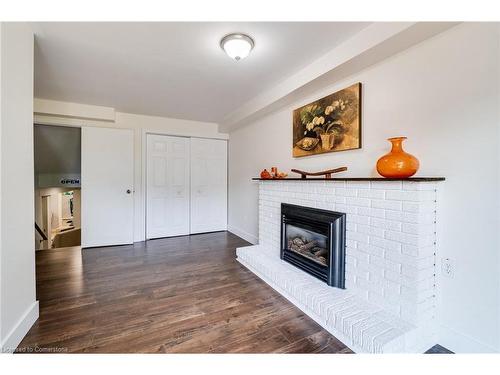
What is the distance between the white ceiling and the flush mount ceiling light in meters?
0.05

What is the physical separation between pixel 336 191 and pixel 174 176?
3203mm

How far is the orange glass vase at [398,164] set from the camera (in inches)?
59.3

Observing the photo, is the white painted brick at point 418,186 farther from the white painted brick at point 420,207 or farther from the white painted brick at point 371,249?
the white painted brick at point 371,249

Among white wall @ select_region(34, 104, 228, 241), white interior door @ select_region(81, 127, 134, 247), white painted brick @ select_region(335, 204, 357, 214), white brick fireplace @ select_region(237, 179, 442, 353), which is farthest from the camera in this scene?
white interior door @ select_region(81, 127, 134, 247)

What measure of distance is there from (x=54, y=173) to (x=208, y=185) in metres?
3.51

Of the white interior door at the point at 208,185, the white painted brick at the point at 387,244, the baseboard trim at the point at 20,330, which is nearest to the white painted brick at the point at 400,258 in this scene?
the white painted brick at the point at 387,244

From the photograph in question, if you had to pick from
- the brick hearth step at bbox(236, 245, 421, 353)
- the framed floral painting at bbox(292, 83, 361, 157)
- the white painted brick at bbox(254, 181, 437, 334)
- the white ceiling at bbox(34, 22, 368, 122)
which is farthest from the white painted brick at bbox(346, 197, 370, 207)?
the white ceiling at bbox(34, 22, 368, 122)

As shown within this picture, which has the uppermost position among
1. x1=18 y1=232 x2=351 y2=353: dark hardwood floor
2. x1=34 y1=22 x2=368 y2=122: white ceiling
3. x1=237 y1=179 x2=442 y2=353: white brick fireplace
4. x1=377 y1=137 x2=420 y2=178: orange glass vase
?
x1=34 y1=22 x2=368 y2=122: white ceiling

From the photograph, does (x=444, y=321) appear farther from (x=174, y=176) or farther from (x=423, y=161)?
(x=174, y=176)

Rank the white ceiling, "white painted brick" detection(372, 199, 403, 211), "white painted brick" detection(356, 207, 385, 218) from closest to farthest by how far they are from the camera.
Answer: "white painted brick" detection(372, 199, 403, 211) < "white painted brick" detection(356, 207, 385, 218) < the white ceiling

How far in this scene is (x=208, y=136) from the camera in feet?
14.8

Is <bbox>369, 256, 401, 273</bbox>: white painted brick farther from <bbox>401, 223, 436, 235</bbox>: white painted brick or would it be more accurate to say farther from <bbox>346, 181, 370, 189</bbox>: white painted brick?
<bbox>346, 181, 370, 189</bbox>: white painted brick

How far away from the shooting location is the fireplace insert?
1.90m

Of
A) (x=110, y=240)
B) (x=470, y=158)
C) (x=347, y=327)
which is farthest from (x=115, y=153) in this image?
(x=470, y=158)
